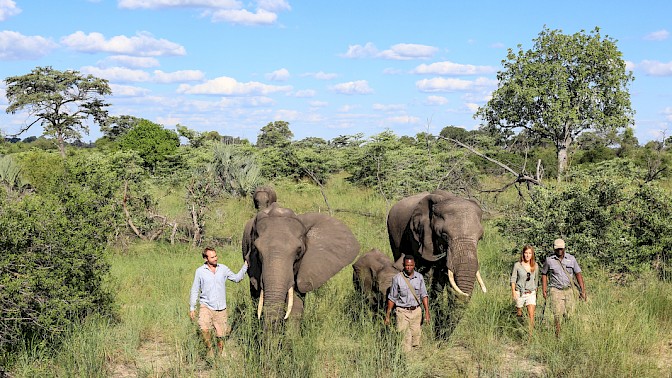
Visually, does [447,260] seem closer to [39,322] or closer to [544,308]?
[544,308]

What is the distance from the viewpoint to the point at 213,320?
7562 mm

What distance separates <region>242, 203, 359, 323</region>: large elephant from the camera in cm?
675

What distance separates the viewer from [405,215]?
10422mm

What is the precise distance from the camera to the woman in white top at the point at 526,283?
8.41 meters

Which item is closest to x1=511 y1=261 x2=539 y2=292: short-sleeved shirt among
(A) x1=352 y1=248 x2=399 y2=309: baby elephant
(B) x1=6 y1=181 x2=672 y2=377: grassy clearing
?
(B) x1=6 y1=181 x2=672 y2=377: grassy clearing

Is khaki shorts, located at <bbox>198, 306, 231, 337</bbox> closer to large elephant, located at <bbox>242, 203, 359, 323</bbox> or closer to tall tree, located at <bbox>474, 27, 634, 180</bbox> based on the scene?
large elephant, located at <bbox>242, 203, 359, 323</bbox>

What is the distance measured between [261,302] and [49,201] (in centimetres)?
366

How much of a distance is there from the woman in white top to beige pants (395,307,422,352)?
5.75ft

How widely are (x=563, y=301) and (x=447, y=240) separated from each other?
188cm

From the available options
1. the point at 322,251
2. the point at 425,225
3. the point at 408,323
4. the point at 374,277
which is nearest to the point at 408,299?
the point at 408,323

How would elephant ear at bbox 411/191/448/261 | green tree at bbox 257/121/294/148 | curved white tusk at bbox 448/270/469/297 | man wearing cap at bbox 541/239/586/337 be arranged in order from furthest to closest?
1. green tree at bbox 257/121/294/148
2. elephant ear at bbox 411/191/448/261
3. man wearing cap at bbox 541/239/586/337
4. curved white tusk at bbox 448/270/469/297

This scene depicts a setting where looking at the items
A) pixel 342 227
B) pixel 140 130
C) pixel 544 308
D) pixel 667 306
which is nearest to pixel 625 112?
pixel 667 306

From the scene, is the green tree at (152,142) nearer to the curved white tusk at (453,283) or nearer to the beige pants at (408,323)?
the curved white tusk at (453,283)

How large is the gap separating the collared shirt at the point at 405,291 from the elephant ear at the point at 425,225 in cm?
92
